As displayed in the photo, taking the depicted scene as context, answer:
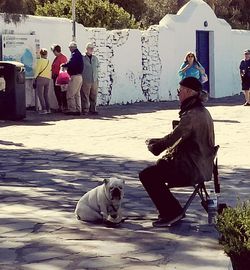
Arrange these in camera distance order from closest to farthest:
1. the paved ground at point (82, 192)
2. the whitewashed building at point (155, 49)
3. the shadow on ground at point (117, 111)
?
1. the paved ground at point (82, 192)
2. the shadow on ground at point (117, 111)
3. the whitewashed building at point (155, 49)

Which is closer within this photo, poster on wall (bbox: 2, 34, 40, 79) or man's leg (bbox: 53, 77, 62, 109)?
poster on wall (bbox: 2, 34, 40, 79)

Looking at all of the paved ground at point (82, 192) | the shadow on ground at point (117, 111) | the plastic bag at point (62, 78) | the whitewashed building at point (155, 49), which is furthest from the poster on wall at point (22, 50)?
the paved ground at point (82, 192)

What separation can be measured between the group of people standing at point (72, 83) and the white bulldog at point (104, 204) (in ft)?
39.5

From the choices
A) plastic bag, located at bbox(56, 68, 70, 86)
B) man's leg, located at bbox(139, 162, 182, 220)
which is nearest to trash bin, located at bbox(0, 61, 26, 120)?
plastic bag, located at bbox(56, 68, 70, 86)

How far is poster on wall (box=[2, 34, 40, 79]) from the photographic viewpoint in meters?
20.6

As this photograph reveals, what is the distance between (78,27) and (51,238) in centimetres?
1668

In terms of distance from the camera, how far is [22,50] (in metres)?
21.0

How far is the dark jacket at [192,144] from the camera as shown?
7.59 metres

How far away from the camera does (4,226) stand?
7668 mm

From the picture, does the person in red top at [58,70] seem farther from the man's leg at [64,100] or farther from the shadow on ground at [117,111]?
the shadow on ground at [117,111]

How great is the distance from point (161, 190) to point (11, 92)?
1171cm

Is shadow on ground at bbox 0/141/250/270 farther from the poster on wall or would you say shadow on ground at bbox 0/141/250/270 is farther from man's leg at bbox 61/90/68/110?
the poster on wall

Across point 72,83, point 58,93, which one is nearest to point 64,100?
point 58,93

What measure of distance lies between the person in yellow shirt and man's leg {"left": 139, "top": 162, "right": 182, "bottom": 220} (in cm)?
1297
